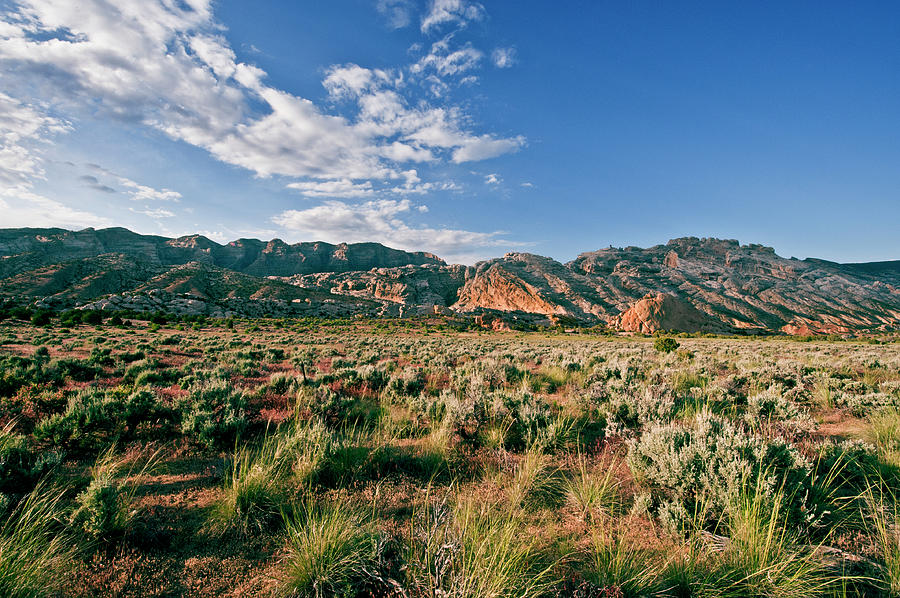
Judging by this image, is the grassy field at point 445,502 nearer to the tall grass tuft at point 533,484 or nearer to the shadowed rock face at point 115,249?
the tall grass tuft at point 533,484

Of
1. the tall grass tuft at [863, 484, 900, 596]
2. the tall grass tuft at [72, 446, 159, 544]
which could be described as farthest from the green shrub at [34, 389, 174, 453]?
the tall grass tuft at [863, 484, 900, 596]

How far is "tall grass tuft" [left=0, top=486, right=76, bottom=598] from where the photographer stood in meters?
2.15

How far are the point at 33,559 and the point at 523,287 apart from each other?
116 meters

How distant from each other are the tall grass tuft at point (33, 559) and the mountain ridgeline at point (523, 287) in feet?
224

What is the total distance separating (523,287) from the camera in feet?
376

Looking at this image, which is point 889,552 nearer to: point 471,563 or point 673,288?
point 471,563

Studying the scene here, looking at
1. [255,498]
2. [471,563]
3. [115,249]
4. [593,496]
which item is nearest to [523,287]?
[593,496]

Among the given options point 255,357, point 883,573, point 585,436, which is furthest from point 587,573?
point 255,357

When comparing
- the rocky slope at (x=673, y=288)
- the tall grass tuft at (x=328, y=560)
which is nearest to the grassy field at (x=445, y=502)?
the tall grass tuft at (x=328, y=560)

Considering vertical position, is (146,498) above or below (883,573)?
below

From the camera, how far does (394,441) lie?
5285 mm

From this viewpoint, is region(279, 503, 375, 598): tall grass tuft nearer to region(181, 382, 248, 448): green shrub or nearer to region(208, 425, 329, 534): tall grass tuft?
region(208, 425, 329, 534): tall grass tuft

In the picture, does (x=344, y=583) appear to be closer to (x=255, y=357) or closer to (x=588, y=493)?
(x=588, y=493)

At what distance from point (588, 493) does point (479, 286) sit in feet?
410
